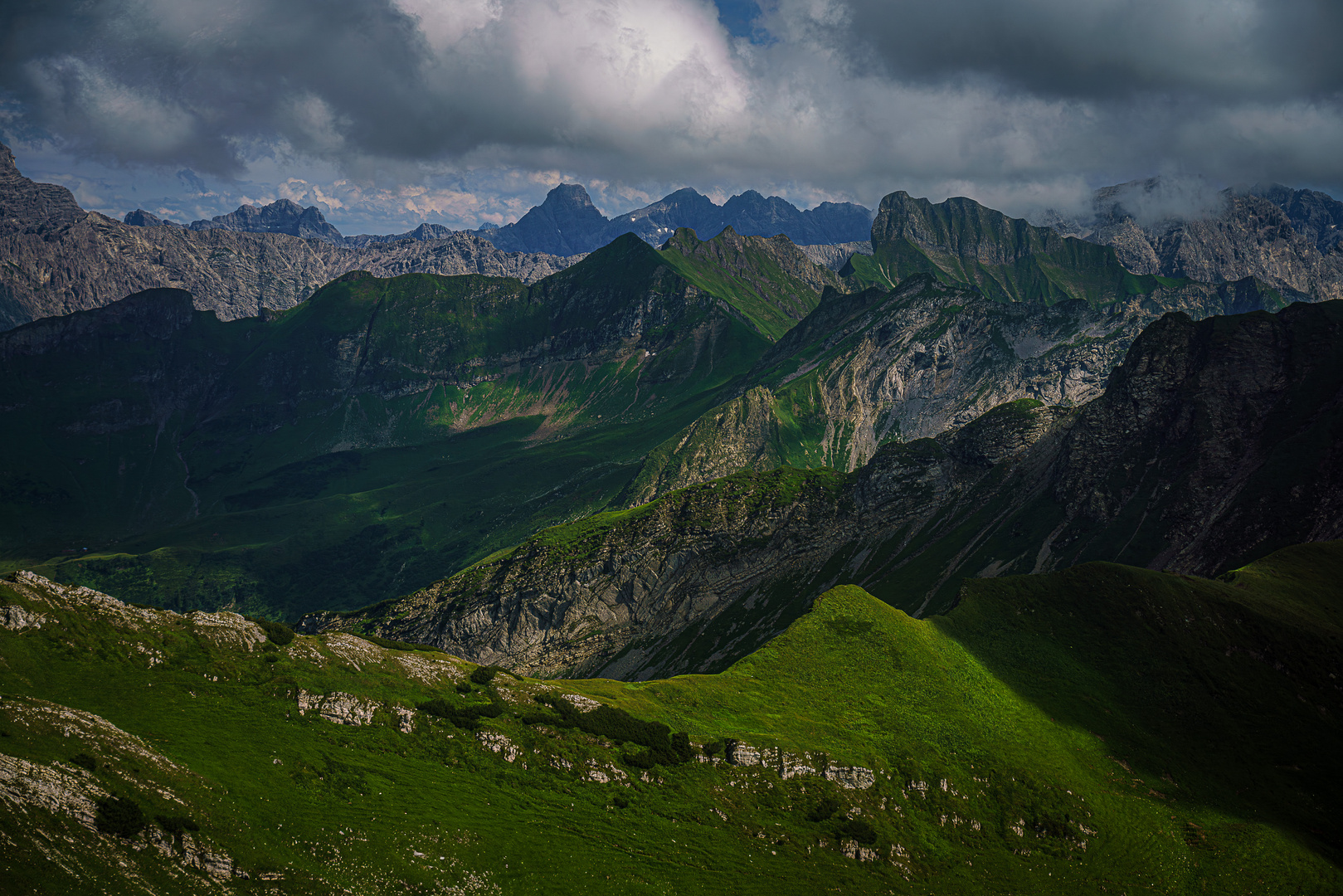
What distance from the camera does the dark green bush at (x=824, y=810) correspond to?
106 m

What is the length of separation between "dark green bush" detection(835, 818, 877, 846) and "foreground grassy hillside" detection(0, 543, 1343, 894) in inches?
16.6

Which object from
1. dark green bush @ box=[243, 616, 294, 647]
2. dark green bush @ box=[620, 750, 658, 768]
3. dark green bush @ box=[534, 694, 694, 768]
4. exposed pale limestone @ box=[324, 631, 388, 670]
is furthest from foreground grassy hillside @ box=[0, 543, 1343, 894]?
dark green bush @ box=[243, 616, 294, 647]

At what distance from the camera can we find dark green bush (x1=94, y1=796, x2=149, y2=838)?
74.1 meters

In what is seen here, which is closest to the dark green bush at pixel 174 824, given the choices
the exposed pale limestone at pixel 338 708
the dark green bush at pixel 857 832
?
the exposed pale limestone at pixel 338 708

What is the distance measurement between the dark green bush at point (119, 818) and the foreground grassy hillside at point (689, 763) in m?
0.29

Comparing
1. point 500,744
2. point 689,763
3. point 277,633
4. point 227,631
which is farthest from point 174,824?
point 689,763

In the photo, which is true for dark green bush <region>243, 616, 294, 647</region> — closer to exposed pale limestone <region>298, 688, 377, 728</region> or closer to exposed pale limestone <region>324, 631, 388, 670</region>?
exposed pale limestone <region>324, 631, 388, 670</region>

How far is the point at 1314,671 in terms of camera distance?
12500 cm

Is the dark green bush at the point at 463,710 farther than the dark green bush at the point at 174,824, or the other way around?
the dark green bush at the point at 463,710

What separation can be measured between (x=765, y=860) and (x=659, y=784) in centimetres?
1631

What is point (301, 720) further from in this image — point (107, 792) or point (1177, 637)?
point (1177, 637)

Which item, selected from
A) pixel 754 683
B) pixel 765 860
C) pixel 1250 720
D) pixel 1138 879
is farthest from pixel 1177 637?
pixel 765 860

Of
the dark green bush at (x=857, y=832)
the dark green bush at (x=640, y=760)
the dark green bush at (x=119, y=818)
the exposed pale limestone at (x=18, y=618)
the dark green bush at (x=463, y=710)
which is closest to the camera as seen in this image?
the dark green bush at (x=119, y=818)

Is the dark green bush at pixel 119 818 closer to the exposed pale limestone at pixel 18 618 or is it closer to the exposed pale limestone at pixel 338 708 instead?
the exposed pale limestone at pixel 338 708
